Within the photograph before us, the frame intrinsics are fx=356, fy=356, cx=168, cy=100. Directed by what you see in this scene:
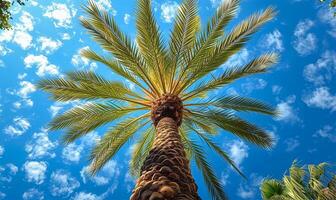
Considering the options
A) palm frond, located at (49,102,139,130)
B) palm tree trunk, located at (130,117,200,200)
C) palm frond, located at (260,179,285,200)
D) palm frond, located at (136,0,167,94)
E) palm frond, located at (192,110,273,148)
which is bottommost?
palm tree trunk, located at (130,117,200,200)

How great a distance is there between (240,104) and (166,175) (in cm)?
674

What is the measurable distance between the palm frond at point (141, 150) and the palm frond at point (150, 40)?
2432mm

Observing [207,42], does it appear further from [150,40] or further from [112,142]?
[112,142]

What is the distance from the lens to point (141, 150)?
13.7 meters

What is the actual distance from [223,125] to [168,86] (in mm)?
2334

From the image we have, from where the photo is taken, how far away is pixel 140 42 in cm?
1188

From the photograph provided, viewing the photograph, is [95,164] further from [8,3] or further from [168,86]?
[8,3]

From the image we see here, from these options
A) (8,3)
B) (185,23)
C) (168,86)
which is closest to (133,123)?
(168,86)

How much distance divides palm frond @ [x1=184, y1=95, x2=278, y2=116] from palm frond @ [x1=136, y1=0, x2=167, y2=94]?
1.79 m

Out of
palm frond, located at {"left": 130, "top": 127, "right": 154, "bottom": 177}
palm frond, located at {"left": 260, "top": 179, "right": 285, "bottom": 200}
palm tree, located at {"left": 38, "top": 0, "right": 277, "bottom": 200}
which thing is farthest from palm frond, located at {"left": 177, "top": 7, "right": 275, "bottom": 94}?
palm frond, located at {"left": 260, "top": 179, "right": 285, "bottom": 200}

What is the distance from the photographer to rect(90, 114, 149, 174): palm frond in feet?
40.4

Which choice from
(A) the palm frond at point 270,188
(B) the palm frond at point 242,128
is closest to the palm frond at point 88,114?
(B) the palm frond at point 242,128

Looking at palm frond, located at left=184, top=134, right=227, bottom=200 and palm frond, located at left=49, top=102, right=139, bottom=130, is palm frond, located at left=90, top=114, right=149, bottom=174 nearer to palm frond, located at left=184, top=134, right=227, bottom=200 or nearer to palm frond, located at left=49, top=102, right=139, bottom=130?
palm frond, located at left=49, top=102, right=139, bottom=130

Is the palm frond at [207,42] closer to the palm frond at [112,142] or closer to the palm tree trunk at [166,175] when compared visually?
the palm frond at [112,142]
